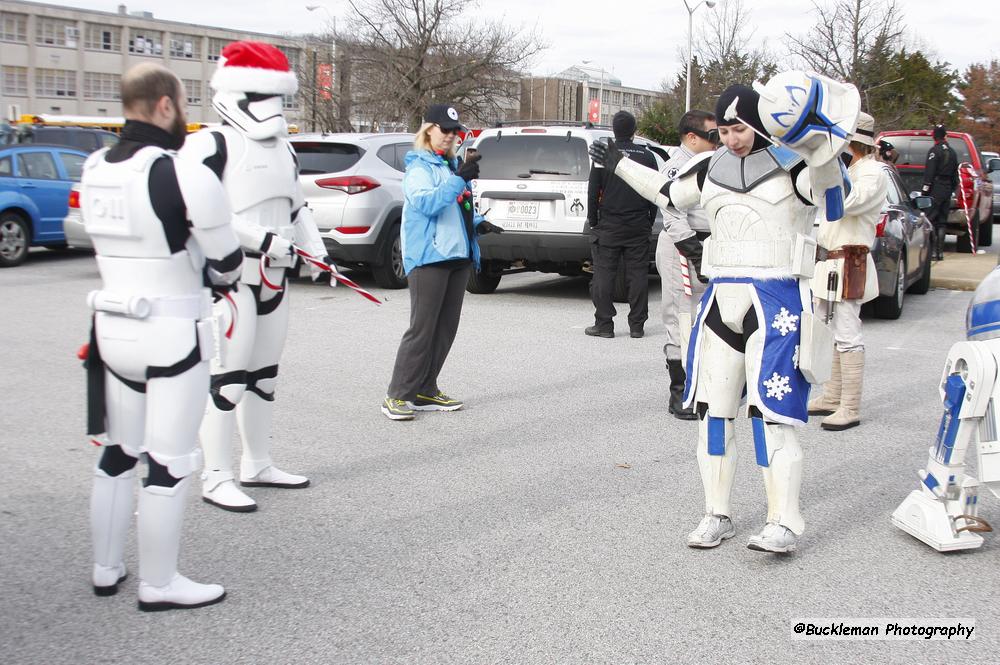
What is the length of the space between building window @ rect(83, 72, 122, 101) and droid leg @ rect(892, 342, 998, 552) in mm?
78419

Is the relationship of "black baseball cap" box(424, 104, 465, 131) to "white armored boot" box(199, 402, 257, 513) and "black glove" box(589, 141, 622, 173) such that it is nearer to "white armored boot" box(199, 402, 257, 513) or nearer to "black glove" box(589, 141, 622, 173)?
"black glove" box(589, 141, 622, 173)

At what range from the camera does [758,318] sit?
4.09m

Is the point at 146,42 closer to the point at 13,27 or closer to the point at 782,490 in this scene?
the point at 13,27

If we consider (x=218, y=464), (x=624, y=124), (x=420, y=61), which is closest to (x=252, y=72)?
(x=218, y=464)

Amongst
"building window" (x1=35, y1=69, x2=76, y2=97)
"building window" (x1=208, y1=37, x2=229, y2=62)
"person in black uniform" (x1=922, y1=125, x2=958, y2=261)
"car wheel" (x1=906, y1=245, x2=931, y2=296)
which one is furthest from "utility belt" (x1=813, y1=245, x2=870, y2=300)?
"building window" (x1=208, y1=37, x2=229, y2=62)

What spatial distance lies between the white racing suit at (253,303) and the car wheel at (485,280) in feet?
22.2

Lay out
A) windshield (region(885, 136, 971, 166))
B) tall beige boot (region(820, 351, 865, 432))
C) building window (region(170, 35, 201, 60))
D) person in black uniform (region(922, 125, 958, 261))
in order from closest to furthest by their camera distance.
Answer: tall beige boot (region(820, 351, 865, 432)) → person in black uniform (region(922, 125, 958, 261)) → windshield (region(885, 136, 971, 166)) → building window (region(170, 35, 201, 60))

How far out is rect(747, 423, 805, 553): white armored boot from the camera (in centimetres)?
413

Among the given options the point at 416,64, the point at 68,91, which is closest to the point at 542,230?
the point at 416,64

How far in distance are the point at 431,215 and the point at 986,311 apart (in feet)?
10.7

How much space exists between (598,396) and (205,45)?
81.3 meters

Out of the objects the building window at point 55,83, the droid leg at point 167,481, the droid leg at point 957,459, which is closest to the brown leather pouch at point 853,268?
the droid leg at point 957,459

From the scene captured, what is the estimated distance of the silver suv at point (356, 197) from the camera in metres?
11.6

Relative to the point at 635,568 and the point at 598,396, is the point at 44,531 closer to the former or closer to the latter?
the point at 635,568
